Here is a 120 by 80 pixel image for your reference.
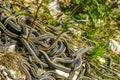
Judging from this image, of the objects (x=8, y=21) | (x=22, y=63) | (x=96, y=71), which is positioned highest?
(x=8, y=21)

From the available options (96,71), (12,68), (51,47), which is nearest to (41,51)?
(51,47)

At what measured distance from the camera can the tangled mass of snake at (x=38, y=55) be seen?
518 centimetres

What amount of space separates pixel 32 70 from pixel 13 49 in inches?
16.2

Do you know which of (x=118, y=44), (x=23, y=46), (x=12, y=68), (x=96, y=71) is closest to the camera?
(x=12, y=68)

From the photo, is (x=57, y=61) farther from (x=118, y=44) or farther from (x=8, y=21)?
(x=118, y=44)

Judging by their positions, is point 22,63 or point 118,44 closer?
point 22,63

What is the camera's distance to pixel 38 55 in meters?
5.51

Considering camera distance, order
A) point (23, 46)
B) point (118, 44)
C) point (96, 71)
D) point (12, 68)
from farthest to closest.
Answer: point (118, 44) → point (96, 71) → point (23, 46) → point (12, 68)

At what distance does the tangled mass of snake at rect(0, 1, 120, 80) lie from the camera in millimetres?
5180

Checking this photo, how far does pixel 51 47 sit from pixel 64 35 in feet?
1.97

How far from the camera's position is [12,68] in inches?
202

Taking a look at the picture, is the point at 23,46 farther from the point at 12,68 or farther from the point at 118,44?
the point at 118,44

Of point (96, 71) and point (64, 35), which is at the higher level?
point (64, 35)

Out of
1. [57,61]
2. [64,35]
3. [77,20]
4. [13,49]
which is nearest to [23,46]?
[13,49]
